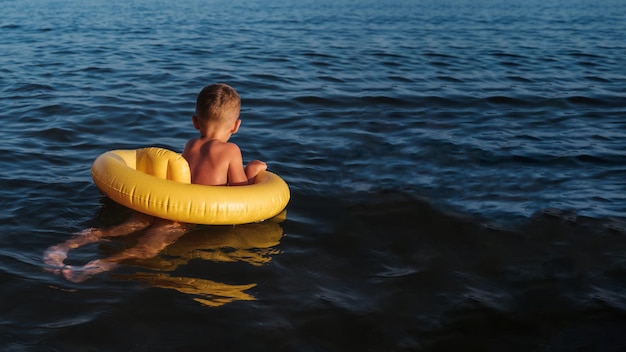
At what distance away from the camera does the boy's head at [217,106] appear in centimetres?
490

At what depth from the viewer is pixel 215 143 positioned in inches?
194

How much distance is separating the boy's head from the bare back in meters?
0.16

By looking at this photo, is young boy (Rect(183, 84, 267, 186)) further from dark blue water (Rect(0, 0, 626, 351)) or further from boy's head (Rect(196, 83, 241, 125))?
dark blue water (Rect(0, 0, 626, 351))

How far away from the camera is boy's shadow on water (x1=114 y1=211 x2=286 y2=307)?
4.15 meters

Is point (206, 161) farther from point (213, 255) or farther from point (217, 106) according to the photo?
point (213, 255)

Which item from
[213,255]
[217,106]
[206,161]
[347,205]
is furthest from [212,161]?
[347,205]

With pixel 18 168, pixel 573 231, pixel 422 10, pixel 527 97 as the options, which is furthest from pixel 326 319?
pixel 422 10

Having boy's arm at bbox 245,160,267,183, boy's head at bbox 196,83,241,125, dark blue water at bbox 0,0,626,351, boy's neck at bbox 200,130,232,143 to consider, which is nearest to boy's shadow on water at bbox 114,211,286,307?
dark blue water at bbox 0,0,626,351

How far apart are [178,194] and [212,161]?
427 mm

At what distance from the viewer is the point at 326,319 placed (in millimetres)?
3889

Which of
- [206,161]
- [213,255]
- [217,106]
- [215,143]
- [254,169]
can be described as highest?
[217,106]

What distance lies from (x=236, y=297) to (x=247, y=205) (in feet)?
2.78

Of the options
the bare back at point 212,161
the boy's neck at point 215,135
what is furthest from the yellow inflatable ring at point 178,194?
the boy's neck at point 215,135

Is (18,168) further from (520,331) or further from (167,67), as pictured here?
(167,67)
